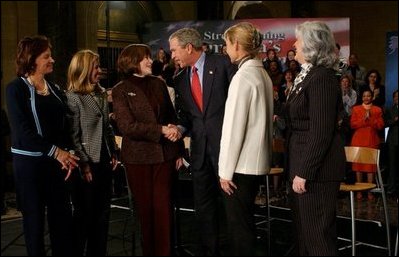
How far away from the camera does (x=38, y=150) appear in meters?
2.85

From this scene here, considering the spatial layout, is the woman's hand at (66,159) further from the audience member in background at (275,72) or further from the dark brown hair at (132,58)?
the audience member in background at (275,72)

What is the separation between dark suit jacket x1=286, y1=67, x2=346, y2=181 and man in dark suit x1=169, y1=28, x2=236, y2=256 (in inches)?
22.0

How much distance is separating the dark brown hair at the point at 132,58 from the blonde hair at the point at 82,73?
7.0 inches

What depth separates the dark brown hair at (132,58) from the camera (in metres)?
3.10

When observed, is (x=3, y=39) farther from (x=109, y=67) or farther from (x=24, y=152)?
(x=24, y=152)

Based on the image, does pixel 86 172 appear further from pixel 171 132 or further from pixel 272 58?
pixel 272 58

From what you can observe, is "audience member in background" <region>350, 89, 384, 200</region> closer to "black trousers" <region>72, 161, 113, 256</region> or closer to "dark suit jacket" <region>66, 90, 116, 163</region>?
"black trousers" <region>72, 161, 113, 256</region>

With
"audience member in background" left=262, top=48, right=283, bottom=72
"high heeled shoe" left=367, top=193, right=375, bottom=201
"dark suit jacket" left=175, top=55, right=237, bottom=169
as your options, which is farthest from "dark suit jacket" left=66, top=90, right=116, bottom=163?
"audience member in background" left=262, top=48, right=283, bottom=72

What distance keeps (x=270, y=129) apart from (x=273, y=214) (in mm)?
2637

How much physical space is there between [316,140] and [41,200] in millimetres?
1421

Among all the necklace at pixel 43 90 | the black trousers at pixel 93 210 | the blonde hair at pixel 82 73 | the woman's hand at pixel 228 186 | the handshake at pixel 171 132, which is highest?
the blonde hair at pixel 82 73

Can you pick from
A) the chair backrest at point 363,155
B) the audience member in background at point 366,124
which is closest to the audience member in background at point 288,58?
the audience member in background at point 366,124

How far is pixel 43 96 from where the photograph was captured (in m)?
2.91

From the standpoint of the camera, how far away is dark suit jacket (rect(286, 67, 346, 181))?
8.77 feet
